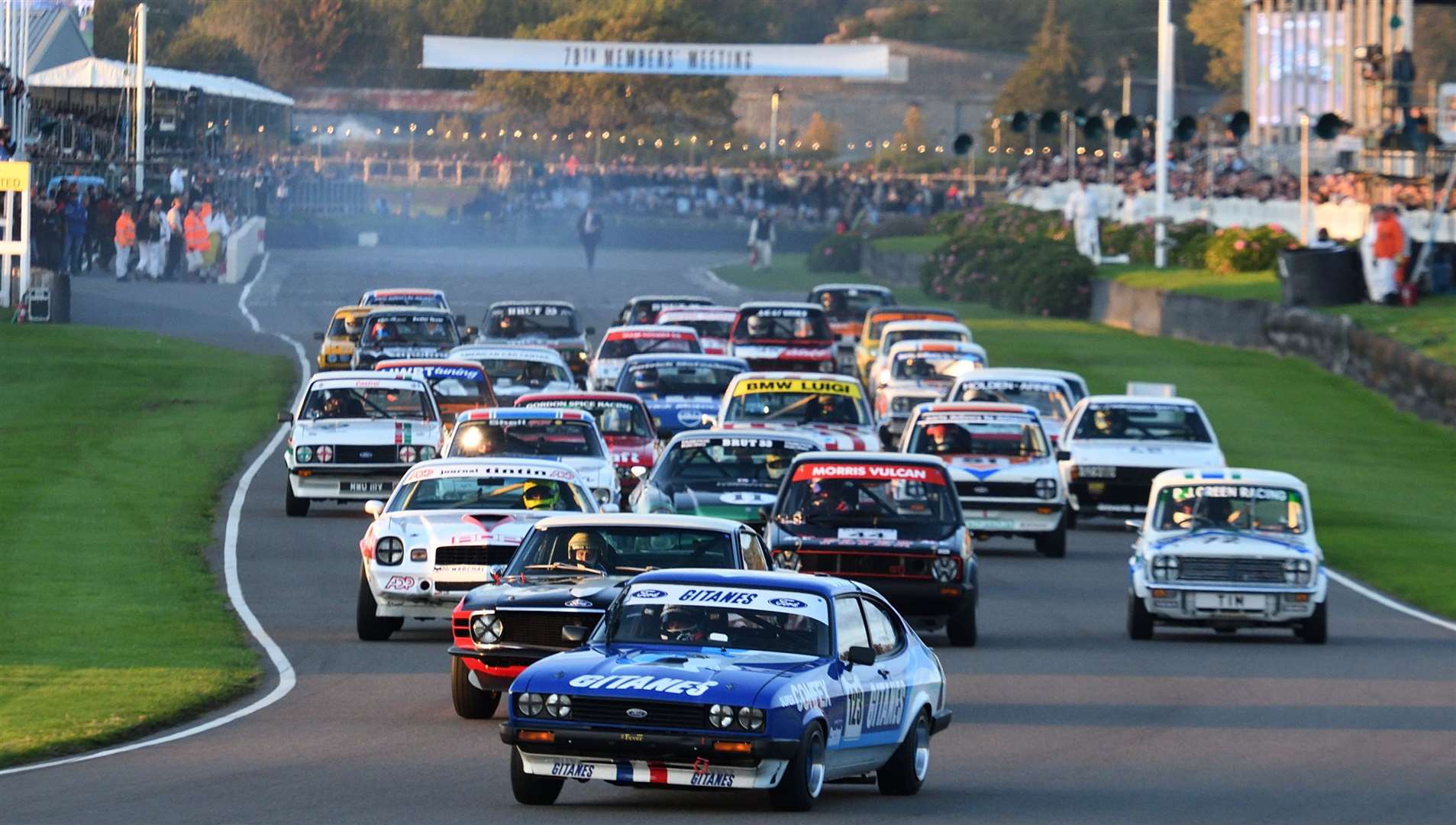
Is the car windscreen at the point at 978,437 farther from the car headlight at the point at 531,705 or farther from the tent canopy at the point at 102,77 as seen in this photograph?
the tent canopy at the point at 102,77

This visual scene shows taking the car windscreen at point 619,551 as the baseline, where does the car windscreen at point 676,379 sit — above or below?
above

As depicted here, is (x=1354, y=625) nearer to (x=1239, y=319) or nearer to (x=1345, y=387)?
(x=1345, y=387)

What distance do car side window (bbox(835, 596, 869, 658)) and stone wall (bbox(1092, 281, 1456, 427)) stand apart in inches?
1104

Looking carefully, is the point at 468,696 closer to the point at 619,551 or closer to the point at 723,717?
the point at 619,551

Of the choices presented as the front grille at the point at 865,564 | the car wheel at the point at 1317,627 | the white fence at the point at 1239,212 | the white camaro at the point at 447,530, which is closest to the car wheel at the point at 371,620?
the white camaro at the point at 447,530

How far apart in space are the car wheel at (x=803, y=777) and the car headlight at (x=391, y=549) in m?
6.76

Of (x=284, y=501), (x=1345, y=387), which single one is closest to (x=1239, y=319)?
(x=1345, y=387)

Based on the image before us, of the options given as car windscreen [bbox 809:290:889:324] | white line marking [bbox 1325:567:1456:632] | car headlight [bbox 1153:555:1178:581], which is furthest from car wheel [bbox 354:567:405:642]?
car windscreen [bbox 809:290:889:324]

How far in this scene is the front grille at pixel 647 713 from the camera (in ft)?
38.0

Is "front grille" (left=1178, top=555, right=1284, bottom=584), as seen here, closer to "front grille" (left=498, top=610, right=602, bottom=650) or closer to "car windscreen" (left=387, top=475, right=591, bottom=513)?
"car windscreen" (left=387, top=475, right=591, bottom=513)

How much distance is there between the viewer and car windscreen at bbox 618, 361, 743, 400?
3328 cm

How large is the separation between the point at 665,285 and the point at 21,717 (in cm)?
5273

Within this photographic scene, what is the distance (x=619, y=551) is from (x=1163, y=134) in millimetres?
46622

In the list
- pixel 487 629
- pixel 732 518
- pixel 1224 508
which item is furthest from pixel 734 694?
pixel 732 518
